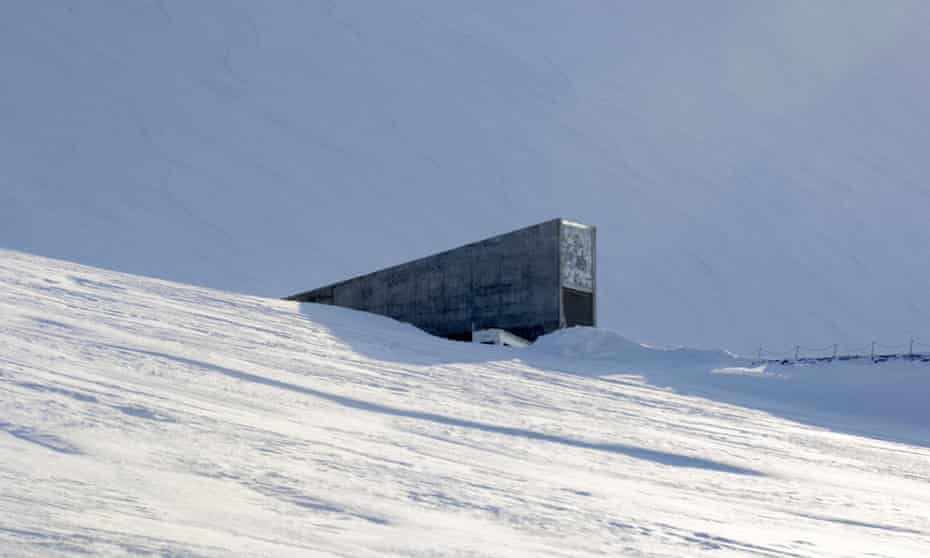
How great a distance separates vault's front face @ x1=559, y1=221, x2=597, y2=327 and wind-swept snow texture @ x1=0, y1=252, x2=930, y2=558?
223 inches

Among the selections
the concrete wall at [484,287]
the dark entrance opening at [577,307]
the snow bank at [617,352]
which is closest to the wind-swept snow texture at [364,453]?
the snow bank at [617,352]

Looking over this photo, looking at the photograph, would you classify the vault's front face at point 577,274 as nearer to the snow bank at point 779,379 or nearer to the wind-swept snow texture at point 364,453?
the snow bank at point 779,379

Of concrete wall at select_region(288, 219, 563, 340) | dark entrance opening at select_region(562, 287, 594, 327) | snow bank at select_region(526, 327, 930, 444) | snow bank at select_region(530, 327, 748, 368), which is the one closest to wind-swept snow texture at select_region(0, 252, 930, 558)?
snow bank at select_region(526, 327, 930, 444)

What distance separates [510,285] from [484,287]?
666mm

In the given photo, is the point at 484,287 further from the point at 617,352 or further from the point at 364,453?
the point at 364,453

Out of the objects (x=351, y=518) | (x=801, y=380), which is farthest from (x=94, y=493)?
(x=801, y=380)

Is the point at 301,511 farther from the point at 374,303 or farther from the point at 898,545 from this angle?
the point at 374,303

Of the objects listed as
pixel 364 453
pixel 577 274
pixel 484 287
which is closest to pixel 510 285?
pixel 484 287

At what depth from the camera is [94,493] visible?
154 inches

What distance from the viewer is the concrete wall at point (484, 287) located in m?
17.8

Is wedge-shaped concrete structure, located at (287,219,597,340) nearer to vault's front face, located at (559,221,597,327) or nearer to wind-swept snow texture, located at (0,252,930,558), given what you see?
vault's front face, located at (559,221,597,327)

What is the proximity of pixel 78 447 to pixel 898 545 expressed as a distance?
4.05 meters

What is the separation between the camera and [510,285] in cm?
1834

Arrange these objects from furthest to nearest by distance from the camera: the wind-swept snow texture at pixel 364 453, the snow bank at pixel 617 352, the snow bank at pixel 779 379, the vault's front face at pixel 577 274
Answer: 1. the vault's front face at pixel 577 274
2. the snow bank at pixel 617 352
3. the snow bank at pixel 779 379
4. the wind-swept snow texture at pixel 364 453
